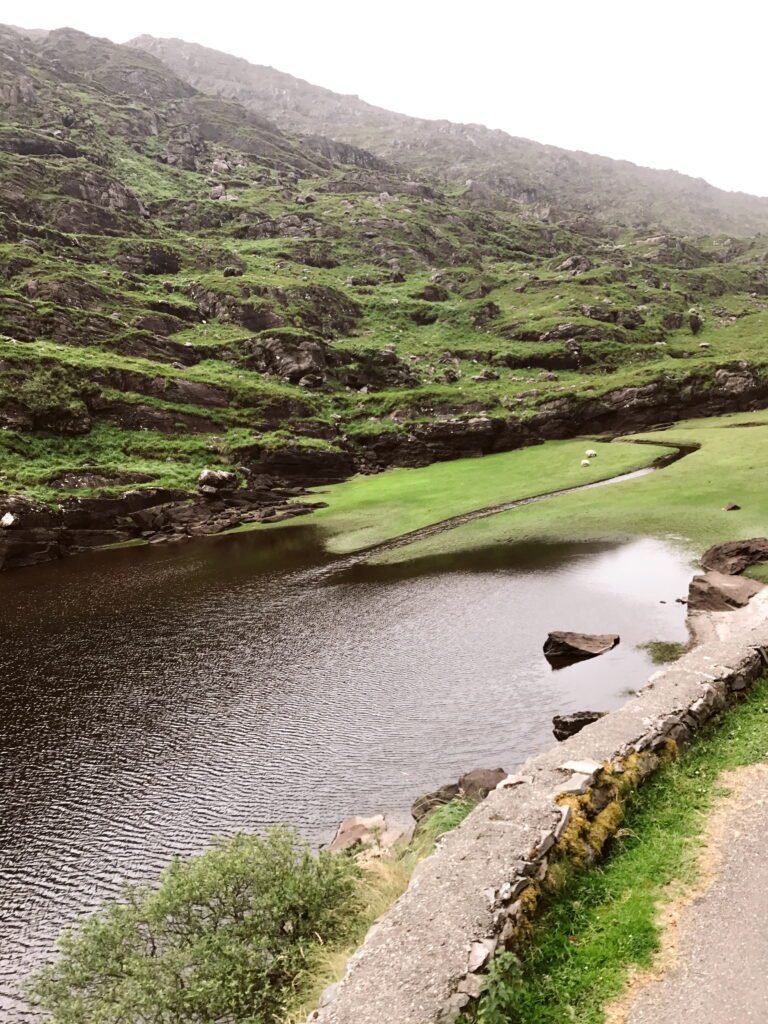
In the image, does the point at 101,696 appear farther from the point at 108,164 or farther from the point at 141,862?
the point at 108,164

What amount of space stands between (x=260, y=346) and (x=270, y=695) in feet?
292

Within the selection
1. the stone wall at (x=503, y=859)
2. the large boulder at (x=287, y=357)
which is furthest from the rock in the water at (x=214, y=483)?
the stone wall at (x=503, y=859)

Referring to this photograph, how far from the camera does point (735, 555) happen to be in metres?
33.9

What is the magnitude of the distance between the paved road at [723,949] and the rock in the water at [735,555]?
24.3m

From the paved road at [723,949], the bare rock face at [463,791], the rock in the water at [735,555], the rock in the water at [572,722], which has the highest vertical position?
the rock in the water at [735,555]

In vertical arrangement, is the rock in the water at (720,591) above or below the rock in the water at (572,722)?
above

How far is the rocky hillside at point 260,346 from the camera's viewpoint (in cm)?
7256

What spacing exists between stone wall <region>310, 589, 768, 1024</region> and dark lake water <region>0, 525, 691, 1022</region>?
256 inches

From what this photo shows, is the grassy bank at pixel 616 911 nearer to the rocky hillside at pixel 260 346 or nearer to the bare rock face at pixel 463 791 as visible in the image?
the bare rock face at pixel 463 791

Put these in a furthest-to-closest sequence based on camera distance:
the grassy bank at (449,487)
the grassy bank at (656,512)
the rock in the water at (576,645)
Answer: the grassy bank at (449,487) < the grassy bank at (656,512) < the rock in the water at (576,645)

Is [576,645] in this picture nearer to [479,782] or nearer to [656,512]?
[479,782]

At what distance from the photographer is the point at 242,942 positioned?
11.3 meters

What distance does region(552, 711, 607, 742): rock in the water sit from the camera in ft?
70.6

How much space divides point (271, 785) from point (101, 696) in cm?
1212
